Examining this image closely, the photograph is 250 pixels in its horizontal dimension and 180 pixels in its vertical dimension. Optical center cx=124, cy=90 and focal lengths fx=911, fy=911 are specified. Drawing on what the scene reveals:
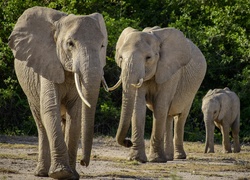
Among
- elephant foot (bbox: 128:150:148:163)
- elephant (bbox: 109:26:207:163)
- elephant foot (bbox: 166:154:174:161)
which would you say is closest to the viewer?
elephant (bbox: 109:26:207:163)

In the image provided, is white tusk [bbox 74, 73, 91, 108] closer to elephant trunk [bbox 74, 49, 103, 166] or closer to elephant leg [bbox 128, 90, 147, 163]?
elephant trunk [bbox 74, 49, 103, 166]

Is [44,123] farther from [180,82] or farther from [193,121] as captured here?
[193,121]

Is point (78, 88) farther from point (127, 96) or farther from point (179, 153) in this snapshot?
point (179, 153)

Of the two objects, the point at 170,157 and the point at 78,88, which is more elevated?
the point at 78,88

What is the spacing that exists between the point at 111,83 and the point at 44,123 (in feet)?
37.1

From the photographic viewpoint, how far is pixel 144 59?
12.4 meters

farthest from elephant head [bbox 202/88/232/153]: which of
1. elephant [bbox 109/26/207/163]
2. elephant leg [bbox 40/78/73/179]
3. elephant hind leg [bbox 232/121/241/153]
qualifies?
elephant leg [bbox 40/78/73/179]

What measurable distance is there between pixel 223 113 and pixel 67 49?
9065mm

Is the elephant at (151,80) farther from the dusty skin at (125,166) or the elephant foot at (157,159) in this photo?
the dusty skin at (125,166)

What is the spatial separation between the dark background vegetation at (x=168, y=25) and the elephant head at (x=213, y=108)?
7.99 feet

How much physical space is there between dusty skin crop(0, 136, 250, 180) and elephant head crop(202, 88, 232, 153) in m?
1.55

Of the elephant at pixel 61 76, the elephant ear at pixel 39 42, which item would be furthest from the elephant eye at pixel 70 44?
the elephant ear at pixel 39 42

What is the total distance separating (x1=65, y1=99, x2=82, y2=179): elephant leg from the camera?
965cm

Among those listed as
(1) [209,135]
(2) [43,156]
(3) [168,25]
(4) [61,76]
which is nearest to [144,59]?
(2) [43,156]
